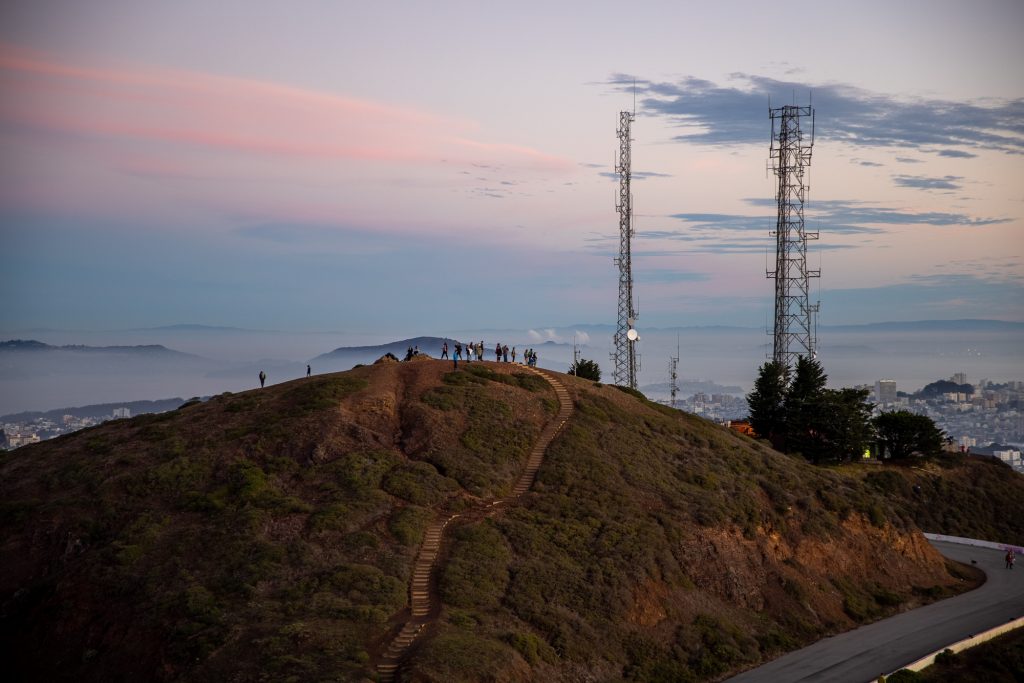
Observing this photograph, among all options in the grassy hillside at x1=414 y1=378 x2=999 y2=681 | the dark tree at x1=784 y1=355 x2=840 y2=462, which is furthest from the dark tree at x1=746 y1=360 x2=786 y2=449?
the grassy hillside at x1=414 y1=378 x2=999 y2=681

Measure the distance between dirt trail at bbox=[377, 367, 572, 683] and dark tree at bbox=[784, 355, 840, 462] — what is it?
1390 inches

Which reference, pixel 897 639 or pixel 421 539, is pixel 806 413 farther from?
pixel 421 539

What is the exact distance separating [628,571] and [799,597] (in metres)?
13.0

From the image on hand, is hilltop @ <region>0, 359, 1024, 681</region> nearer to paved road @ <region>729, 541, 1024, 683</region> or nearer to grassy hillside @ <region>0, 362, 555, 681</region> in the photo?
grassy hillside @ <region>0, 362, 555, 681</region>

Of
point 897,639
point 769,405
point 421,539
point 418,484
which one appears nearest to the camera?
point 421,539

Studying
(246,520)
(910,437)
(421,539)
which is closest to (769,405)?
(910,437)

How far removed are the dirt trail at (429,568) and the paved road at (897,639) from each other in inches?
667

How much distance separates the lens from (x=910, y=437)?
108 meters

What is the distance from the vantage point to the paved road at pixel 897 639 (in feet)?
177

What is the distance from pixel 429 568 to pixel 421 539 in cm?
284

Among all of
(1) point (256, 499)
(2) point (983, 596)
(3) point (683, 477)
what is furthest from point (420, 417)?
(2) point (983, 596)

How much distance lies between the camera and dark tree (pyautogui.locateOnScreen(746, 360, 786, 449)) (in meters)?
107

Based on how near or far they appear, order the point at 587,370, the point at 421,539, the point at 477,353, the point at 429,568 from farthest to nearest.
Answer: the point at 587,370, the point at 477,353, the point at 421,539, the point at 429,568

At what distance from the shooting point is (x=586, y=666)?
51312mm
